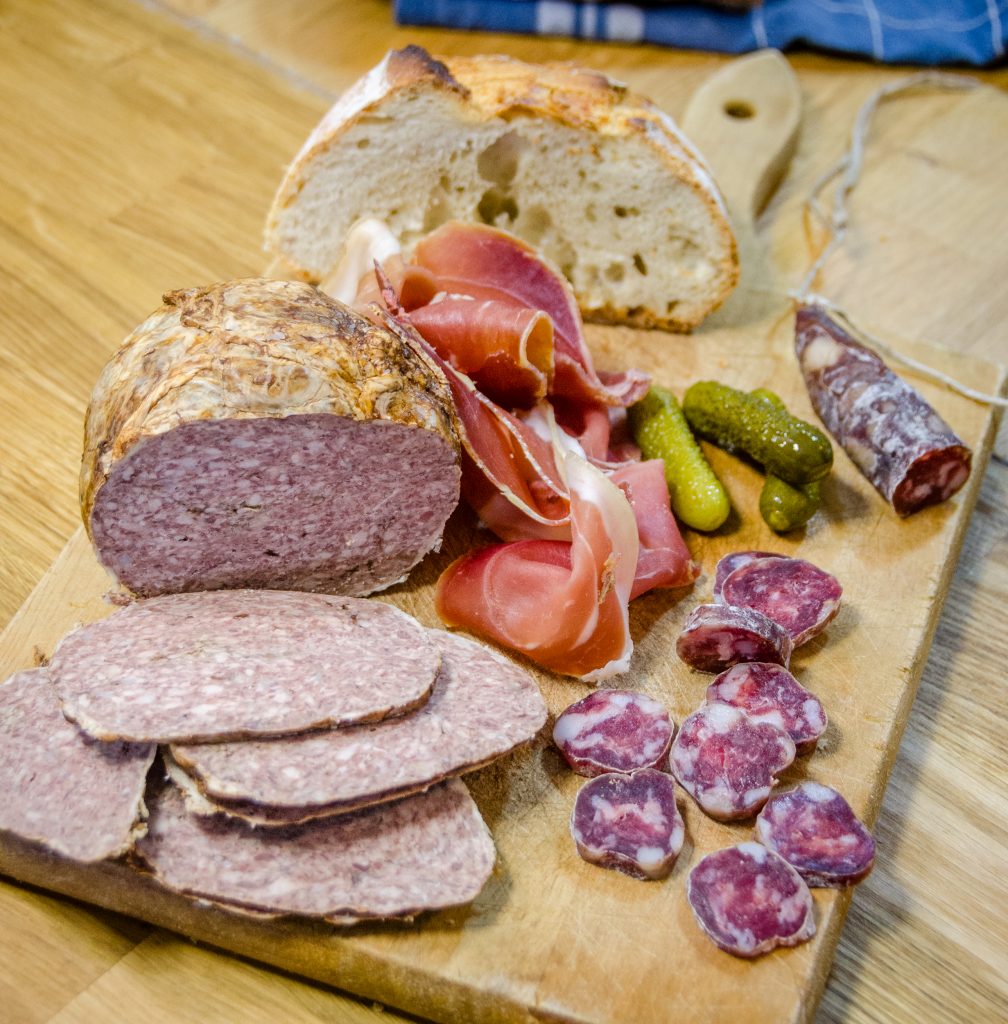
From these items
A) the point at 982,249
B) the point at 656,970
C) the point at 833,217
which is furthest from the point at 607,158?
the point at 656,970

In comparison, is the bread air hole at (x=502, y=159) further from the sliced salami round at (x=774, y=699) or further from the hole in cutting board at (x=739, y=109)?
the sliced salami round at (x=774, y=699)

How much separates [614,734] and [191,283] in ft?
7.84

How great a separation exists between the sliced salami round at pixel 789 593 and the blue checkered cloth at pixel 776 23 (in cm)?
315

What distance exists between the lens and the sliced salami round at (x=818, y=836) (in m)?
2.40

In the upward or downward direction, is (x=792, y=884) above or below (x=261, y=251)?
below

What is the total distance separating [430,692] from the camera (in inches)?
97.6

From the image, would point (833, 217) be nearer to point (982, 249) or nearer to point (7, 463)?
point (982, 249)

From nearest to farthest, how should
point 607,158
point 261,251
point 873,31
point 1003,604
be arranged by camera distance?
point 1003,604 < point 607,158 < point 261,251 < point 873,31

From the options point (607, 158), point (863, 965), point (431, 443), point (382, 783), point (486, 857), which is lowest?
point (863, 965)

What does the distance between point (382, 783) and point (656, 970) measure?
2.17ft

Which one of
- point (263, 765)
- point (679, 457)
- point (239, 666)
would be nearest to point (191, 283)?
point (679, 457)

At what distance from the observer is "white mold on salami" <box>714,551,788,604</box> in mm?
3014

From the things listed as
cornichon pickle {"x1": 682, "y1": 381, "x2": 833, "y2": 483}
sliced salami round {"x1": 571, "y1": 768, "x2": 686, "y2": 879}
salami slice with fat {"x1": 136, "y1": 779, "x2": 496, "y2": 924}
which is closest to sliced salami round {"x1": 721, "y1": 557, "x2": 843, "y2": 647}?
cornichon pickle {"x1": 682, "y1": 381, "x2": 833, "y2": 483}

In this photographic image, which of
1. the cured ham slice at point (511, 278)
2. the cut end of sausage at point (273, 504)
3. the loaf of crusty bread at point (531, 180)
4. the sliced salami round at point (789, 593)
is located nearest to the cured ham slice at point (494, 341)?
the cured ham slice at point (511, 278)
